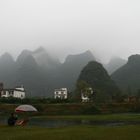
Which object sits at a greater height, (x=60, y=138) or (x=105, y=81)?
(x=105, y=81)

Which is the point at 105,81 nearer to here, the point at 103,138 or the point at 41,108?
the point at 41,108

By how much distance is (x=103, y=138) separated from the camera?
20531mm

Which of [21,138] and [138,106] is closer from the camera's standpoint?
[21,138]

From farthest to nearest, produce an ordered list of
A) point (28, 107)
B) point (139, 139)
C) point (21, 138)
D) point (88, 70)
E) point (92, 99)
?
point (88, 70), point (92, 99), point (28, 107), point (21, 138), point (139, 139)

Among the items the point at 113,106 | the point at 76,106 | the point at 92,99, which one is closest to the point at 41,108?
the point at 76,106

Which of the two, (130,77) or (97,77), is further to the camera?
(130,77)

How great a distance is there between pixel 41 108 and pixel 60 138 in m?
56.4

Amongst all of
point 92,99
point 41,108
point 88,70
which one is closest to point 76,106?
point 41,108

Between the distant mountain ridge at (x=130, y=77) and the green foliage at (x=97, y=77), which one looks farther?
the distant mountain ridge at (x=130, y=77)

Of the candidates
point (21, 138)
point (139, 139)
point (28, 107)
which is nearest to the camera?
point (139, 139)

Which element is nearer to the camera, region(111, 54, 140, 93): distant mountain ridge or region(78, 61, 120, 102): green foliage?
region(78, 61, 120, 102): green foliage

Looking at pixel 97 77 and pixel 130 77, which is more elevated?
pixel 130 77

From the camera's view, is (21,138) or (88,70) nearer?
(21,138)

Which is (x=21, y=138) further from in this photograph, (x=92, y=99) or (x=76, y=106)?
(x=92, y=99)
